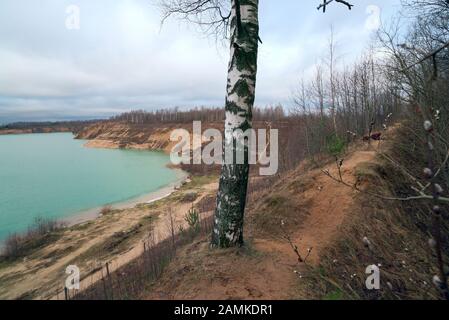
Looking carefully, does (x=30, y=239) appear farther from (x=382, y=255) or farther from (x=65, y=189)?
(x=382, y=255)

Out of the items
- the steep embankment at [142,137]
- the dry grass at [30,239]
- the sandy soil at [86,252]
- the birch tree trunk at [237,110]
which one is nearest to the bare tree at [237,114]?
the birch tree trunk at [237,110]

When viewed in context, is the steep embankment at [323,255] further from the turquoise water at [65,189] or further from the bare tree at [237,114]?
the turquoise water at [65,189]

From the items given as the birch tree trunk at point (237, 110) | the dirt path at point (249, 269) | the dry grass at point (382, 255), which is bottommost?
the dirt path at point (249, 269)

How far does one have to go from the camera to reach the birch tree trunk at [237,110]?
3.95 meters

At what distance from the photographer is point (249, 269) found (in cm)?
358

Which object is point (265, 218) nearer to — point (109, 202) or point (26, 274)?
point (26, 274)

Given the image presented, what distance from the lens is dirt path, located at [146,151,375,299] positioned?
10.3 feet

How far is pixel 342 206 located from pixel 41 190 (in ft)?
93.9

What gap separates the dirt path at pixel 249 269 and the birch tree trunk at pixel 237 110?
422 millimetres

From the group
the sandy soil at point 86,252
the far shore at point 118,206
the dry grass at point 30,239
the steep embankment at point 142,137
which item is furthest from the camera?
the steep embankment at point 142,137

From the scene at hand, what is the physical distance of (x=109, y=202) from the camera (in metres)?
22.6

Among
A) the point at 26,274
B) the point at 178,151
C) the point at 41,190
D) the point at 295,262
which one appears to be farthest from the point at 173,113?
the point at 295,262
